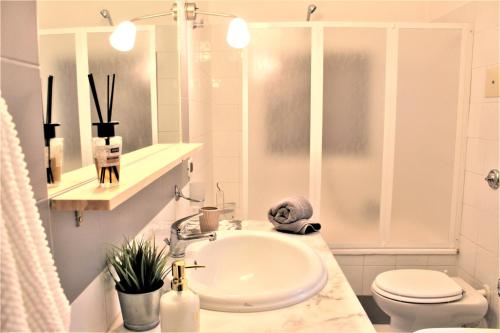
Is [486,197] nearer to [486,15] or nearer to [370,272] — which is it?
[370,272]

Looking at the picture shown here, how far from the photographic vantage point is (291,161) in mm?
2451

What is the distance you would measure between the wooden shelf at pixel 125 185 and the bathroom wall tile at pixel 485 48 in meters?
1.77

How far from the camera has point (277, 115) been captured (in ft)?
7.93

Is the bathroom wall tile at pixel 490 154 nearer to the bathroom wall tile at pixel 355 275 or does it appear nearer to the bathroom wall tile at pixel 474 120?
the bathroom wall tile at pixel 474 120

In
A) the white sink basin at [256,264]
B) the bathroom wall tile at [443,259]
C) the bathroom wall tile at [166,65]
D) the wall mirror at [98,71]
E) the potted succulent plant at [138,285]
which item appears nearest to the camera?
the wall mirror at [98,71]

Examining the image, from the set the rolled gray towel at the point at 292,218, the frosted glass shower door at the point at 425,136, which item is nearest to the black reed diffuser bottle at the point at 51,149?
the rolled gray towel at the point at 292,218

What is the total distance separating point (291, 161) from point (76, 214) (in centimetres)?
179

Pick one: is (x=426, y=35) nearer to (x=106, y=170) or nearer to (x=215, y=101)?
(x=215, y=101)

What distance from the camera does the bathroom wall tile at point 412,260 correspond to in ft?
8.26

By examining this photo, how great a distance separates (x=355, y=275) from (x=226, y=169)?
3.38 ft

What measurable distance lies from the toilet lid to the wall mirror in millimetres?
1357

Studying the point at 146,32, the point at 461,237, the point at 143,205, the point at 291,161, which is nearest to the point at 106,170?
the point at 143,205

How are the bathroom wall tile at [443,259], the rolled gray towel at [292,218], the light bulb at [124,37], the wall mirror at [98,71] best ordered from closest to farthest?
the wall mirror at [98,71] < the light bulb at [124,37] < the rolled gray towel at [292,218] < the bathroom wall tile at [443,259]

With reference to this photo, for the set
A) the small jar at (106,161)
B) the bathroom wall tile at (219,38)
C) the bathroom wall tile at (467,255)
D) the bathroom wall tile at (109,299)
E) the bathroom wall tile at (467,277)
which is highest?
the bathroom wall tile at (219,38)
